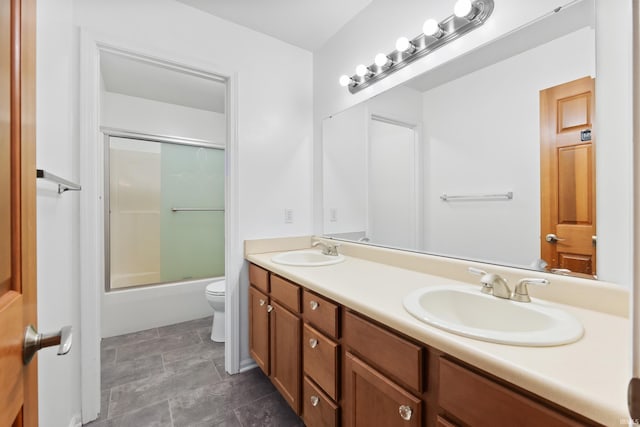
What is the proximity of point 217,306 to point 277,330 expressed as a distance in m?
1.01

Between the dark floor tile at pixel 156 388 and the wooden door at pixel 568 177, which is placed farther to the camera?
the dark floor tile at pixel 156 388

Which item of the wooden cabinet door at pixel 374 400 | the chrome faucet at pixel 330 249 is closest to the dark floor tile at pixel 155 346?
the chrome faucet at pixel 330 249

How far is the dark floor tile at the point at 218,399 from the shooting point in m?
1.48

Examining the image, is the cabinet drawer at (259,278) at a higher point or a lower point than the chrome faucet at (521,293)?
lower

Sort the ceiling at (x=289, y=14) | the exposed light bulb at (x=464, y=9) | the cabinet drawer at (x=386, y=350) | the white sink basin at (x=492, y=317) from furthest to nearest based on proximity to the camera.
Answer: the ceiling at (x=289, y=14) → the exposed light bulb at (x=464, y=9) → the cabinet drawer at (x=386, y=350) → the white sink basin at (x=492, y=317)

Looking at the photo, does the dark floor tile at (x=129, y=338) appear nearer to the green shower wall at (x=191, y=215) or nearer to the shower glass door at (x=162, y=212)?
the shower glass door at (x=162, y=212)

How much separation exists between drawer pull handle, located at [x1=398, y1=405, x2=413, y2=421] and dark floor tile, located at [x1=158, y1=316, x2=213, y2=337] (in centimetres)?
235

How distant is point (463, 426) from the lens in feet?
2.17

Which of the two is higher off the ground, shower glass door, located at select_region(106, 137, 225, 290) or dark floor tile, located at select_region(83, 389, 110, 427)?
shower glass door, located at select_region(106, 137, 225, 290)

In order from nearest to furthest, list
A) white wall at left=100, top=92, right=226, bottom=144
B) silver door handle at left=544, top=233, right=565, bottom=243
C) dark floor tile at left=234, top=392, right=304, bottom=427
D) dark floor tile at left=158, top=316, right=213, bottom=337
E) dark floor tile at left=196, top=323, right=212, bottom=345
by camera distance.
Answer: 1. silver door handle at left=544, top=233, right=565, bottom=243
2. dark floor tile at left=234, top=392, right=304, bottom=427
3. dark floor tile at left=196, top=323, right=212, bottom=345
4. dark floor tile at left=158, top=316, right=213, bottom=337
5. white wall at left=100, top=92, right=226, bottom=144

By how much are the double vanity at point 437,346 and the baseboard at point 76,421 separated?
3.15 ft

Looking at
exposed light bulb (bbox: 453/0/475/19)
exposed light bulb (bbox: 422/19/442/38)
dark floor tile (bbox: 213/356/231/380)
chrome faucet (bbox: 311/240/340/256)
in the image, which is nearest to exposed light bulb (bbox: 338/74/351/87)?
exposed light bulb (bbox: 422/19/442/38)

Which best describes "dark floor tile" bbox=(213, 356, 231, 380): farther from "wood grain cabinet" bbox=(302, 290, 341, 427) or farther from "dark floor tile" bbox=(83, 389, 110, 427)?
"wood grain cabinet" bbox=(302, 290, 341, 427)

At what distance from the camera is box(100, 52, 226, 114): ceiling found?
2.23 meters
